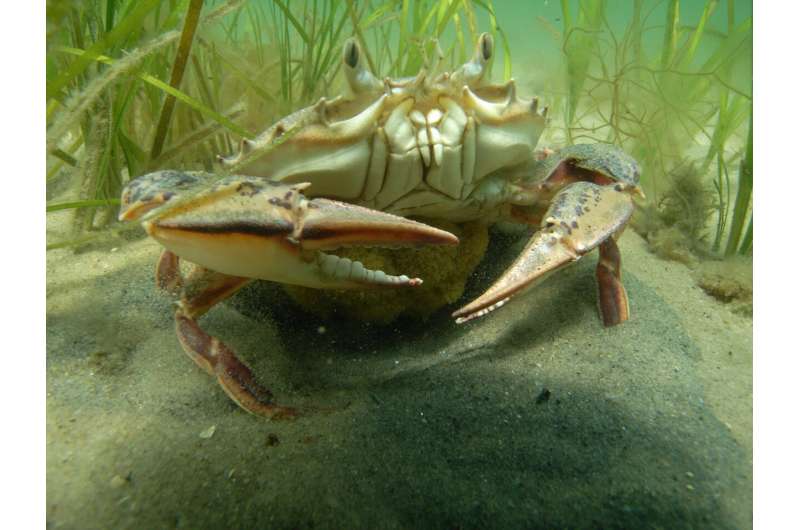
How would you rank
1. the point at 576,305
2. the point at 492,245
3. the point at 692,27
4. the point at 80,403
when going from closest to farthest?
the point at 80,403
the point at 576,305
the point at 492,245
the point at 692,27

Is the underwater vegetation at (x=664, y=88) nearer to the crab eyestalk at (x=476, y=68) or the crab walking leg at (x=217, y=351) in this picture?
the crab eyestalk at (x=476, y=68)

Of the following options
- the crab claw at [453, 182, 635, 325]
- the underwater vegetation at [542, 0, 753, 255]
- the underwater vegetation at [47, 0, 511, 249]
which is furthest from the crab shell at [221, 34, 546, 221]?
the underwater vegetation at [542, 0, 753, 255]

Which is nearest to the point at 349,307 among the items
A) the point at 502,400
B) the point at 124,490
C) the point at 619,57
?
the point at 502,400

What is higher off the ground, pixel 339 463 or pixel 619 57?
pixel 619 57

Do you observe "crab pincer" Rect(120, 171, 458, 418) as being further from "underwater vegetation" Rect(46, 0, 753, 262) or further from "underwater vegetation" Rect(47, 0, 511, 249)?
"underwater vegetation" Rect(46, 0, 753, 262)

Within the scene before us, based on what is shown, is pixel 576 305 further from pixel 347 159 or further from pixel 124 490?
pixel 124 490

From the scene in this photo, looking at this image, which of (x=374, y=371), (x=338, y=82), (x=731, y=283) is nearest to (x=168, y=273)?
(x=374, y=371)

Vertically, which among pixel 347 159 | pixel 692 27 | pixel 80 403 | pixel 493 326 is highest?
pixel 692 27

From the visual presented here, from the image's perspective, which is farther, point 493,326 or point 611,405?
point 493,326
